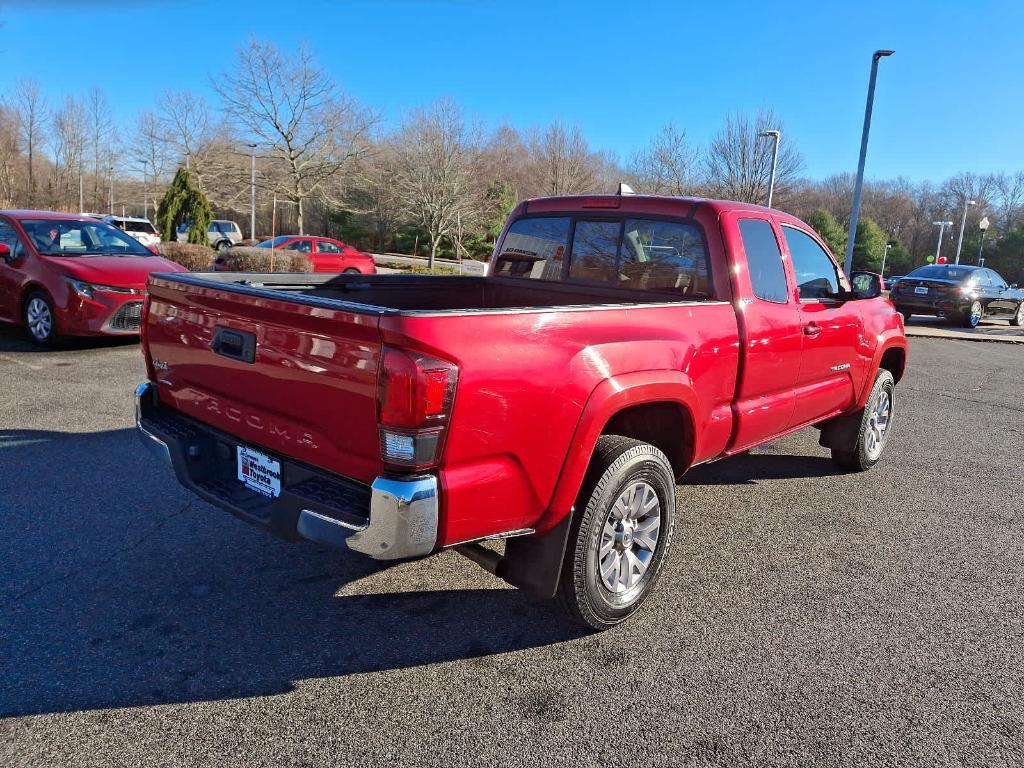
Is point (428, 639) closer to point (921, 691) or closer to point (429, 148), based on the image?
point (921, 691)

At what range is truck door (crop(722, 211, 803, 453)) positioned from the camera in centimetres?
396

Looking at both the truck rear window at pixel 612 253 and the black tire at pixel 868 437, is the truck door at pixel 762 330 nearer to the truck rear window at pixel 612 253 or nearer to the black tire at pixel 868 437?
the truck rear window at pixel 612 253

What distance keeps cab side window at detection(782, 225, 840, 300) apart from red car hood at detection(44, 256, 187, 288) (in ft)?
23.0

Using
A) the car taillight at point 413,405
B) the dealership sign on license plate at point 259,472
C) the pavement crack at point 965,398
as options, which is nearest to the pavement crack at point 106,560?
the dealership sign on license plate at point 259,472

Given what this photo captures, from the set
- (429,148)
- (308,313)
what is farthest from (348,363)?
(429,148)

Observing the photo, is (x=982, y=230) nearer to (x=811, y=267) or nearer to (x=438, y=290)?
(x=811, y=267)

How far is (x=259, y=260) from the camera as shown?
58.9 ft

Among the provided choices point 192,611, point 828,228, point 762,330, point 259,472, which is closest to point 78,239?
point 192,611

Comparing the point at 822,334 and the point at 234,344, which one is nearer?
the point at 234,344

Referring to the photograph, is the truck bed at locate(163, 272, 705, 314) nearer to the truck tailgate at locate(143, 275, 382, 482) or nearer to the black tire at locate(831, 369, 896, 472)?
the truck tailgate at locate(143, 275, 382, 482)

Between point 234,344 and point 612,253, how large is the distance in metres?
2.29

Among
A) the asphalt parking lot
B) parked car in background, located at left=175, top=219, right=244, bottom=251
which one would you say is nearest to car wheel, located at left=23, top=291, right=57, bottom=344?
the asphalt parking lot

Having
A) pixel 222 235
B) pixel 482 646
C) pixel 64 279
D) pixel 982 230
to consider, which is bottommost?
pixel 482 646

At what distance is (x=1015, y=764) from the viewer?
8.28ft
